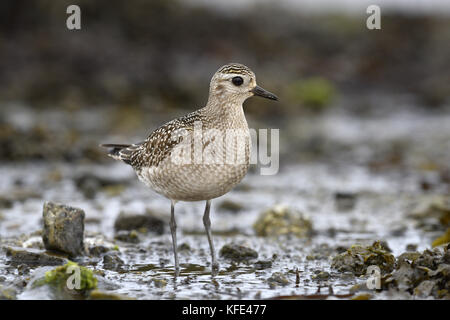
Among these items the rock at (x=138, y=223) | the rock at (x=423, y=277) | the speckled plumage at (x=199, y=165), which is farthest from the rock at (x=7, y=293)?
the rock at (x=423, y=277)

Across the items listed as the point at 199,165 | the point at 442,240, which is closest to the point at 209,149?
the point at 199,165

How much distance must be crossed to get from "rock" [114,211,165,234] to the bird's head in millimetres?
2801

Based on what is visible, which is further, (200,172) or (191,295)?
(200,172)

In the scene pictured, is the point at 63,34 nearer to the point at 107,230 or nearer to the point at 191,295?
the point at 107,230

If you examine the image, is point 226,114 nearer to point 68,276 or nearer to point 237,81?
point 237,81

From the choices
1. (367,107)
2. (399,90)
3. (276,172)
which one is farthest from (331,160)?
(399,90)

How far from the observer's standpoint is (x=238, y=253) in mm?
8391

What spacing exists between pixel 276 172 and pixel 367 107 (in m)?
8.10

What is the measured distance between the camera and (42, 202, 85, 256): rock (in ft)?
26.3

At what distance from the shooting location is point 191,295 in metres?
6.80

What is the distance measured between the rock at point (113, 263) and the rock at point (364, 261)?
2612 millimetres

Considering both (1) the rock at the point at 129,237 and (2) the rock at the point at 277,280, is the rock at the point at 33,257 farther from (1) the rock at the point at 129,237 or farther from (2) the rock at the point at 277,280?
(2) the rock at the point at 277,280
